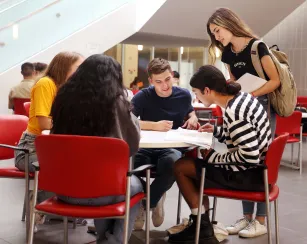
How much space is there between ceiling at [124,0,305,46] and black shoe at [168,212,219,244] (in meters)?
7.29

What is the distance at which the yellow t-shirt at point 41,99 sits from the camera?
3076 millimetres

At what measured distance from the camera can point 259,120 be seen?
8.63 feet

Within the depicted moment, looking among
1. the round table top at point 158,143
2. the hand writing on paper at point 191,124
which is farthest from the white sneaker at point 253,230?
the round table top at point 158,143

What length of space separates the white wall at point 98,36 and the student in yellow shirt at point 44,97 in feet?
16.9

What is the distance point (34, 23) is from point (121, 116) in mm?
6648

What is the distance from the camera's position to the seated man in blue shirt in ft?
10.5

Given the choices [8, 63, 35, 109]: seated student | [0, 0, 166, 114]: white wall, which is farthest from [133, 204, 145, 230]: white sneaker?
[0, 0, 166, 114]: white wall

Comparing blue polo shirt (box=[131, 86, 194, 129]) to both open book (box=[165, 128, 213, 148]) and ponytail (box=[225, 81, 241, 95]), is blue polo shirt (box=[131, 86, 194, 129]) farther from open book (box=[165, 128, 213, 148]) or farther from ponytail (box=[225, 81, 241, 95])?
ponytail (box=[225, 81, 241, 95])

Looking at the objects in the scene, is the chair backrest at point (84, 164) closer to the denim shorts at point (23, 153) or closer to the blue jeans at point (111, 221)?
the blue jeans at point (111, 221)

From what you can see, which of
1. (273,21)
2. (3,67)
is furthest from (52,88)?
(273,21)

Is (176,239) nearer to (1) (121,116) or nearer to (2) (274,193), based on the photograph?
(2) (274,193)

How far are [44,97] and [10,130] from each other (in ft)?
1.54

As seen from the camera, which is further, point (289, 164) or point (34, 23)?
point (34, 23)

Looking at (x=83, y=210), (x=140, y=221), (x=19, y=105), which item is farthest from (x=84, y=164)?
(x=19, y=105)
